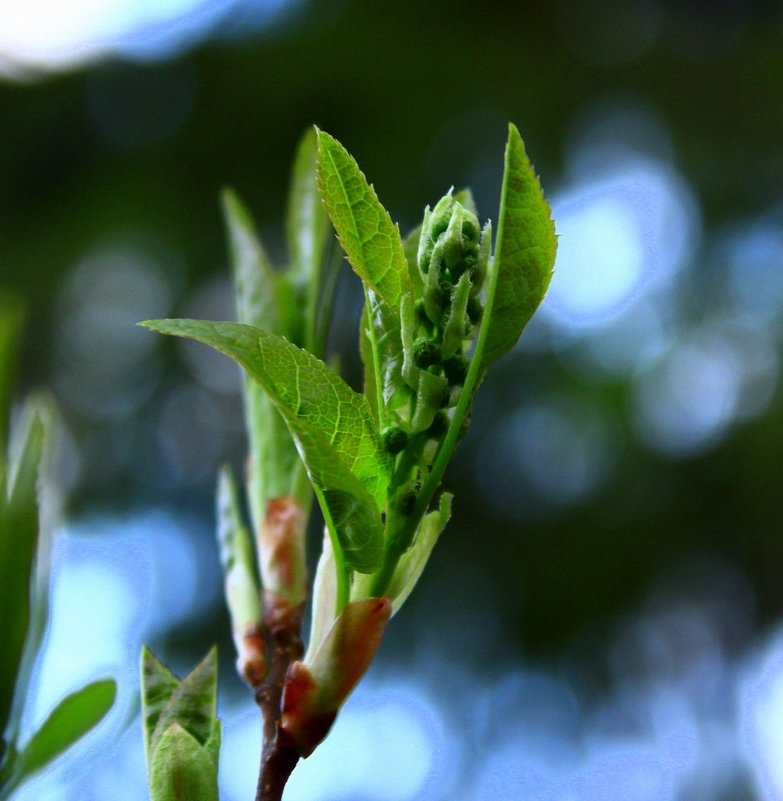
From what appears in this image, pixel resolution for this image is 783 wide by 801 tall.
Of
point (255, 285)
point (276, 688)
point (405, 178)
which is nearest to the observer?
point (276, 688)

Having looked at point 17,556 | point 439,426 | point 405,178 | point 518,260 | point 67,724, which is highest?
point 405,178

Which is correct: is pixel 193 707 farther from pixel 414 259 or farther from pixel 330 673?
pixel 414 259

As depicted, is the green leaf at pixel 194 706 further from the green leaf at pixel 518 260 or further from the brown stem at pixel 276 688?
the green leaf at pixel 518 260

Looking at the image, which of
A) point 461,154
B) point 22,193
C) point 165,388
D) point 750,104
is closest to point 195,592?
point 165,388

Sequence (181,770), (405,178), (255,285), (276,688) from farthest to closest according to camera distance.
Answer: (405,178) → (255,285) → (276,688) → (181,770)

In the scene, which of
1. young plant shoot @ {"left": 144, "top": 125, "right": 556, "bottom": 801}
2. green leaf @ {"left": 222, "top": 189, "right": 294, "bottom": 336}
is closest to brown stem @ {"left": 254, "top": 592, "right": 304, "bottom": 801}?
young plant shoot @ {"left": 144, "top": 125, "right": 556, "bottom": 801}

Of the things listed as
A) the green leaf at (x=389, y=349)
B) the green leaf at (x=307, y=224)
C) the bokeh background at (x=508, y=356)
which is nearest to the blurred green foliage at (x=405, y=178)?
the bokeh background at (x=508, y=356)

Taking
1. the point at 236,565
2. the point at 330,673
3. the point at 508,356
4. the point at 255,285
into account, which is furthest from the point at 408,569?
the point at 508,356
